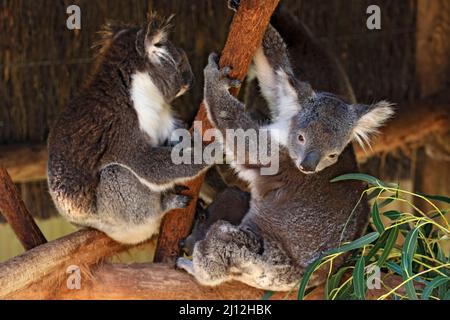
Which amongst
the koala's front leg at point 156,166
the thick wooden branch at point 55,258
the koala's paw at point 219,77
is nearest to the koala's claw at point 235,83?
the koala's paw at point 219,77

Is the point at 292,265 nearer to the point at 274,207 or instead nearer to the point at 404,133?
the point at 274,207

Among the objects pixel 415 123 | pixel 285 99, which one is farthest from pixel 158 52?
pixel 415 123

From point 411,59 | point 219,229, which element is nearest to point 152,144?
point 219,229

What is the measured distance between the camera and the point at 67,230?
6.08 m

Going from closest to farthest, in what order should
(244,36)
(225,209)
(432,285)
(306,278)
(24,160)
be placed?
(432,285) < (244,36) < (306,278) < (225,209) < (24,160)

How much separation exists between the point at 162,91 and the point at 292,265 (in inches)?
47.8

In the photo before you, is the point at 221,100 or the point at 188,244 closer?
the point at 221,100

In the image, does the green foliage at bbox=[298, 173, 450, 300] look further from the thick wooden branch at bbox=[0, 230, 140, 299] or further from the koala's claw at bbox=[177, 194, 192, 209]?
the thick wooden branch at bbox=[0, 230, 140, 299]

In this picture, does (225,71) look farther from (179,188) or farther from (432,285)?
(432,285)

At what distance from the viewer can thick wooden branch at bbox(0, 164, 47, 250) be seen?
4270 millimetres

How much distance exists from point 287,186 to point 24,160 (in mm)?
2129

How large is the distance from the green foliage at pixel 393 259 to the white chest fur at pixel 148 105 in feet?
3.49

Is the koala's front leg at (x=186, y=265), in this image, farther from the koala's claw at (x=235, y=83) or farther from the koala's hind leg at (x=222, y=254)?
the koala's claw at (x=235, y=83)

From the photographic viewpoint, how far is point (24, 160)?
5.47 m
